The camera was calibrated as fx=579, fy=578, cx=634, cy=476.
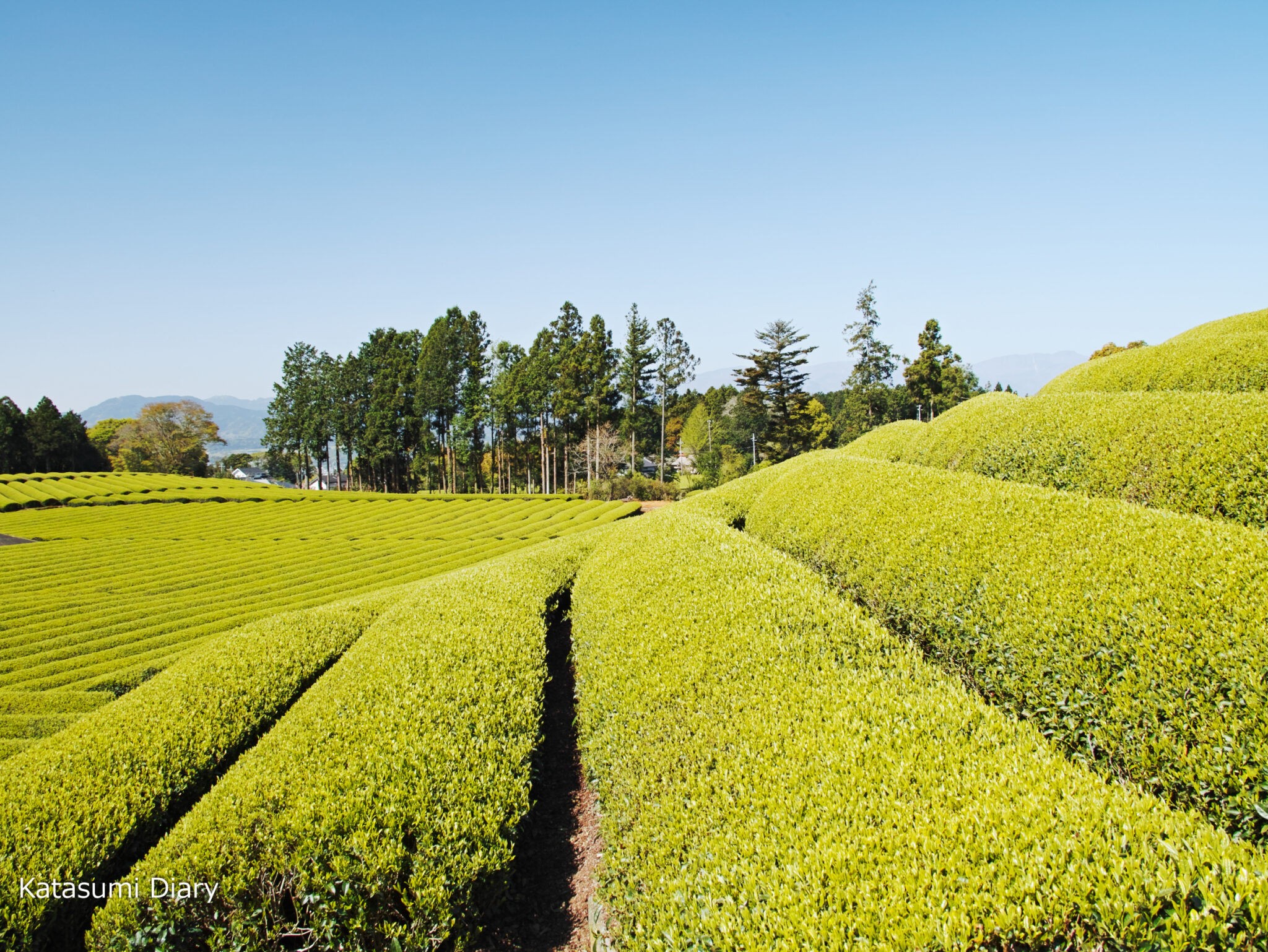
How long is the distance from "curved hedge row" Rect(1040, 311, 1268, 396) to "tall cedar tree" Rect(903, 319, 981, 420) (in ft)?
139

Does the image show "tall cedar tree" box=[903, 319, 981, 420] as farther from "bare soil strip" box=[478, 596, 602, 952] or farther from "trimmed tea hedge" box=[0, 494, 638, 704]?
"bare soil strip" box=[478, 596, 602, 952]

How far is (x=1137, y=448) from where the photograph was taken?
8289 mm

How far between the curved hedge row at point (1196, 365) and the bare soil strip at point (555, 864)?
12.6 meters

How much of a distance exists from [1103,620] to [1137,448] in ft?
14.8

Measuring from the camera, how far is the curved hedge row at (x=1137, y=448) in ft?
23.0

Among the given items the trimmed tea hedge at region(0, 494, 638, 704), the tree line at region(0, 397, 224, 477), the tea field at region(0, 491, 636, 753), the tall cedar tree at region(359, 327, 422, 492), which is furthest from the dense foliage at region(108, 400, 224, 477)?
the trimmed tea hedge at region(0, 494, 638, 704)

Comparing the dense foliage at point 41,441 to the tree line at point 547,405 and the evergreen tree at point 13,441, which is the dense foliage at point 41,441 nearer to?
the evergreen tree at point 13,441

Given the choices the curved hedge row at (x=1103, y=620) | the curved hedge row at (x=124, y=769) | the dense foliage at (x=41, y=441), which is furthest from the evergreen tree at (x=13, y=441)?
the curved hedge row at (x=1103, y=620)

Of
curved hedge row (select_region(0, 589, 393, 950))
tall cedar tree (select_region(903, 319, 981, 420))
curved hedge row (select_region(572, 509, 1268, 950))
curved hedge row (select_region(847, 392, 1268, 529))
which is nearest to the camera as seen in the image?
curved hedge row (select_region(572, 509, 1268, 950))

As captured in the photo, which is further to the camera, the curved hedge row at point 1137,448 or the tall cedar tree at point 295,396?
the tall cedar tree at point 295,396

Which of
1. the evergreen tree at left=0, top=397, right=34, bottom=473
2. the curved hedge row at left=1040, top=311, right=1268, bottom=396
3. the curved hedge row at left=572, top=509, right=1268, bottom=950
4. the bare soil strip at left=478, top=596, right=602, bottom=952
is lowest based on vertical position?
the bare soil strip at left=478, top=596, right=602, bottom=952

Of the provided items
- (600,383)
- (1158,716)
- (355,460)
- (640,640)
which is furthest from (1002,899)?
(355,460)

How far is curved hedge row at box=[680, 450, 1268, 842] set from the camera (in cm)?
427

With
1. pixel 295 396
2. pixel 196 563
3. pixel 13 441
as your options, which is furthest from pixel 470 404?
pixel 13 441
